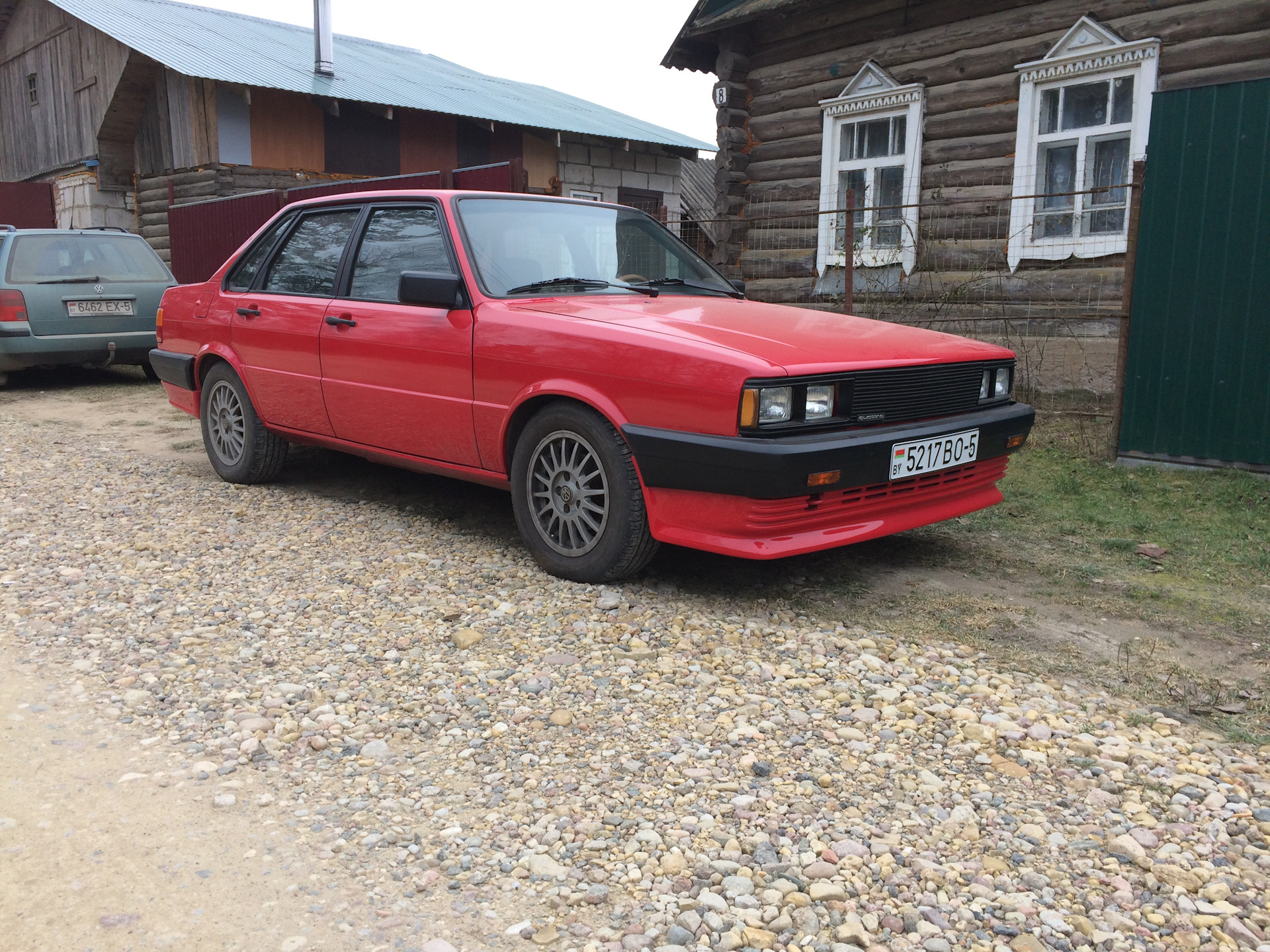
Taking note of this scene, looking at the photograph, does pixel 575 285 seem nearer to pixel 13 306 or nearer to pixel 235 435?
pixel 235 435

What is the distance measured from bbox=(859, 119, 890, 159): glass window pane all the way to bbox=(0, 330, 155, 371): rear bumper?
785cm

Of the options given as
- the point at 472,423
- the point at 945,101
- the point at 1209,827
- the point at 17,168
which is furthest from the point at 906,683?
the point at 17,168

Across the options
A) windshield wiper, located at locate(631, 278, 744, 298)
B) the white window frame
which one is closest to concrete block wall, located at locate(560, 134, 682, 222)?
the white window frame

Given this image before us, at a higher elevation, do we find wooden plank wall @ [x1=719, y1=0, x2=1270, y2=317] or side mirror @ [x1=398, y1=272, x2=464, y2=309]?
wooden plank wall @ [x1=719, y1=0, x2=1270, y2=317]

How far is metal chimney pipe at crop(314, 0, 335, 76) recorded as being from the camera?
18719mm

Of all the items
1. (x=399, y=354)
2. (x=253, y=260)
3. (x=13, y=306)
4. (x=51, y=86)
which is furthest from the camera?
(x=51, y=86)

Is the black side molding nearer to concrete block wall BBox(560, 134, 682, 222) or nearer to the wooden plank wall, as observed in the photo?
the wooden plank wall

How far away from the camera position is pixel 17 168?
2230 centimetres

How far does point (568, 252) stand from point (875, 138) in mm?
7027

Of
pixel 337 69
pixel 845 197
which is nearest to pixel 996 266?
pixel 845 197

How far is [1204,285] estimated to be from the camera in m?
6.07

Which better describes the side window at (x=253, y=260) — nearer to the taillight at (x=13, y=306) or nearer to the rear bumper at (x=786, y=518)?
the rear bumper at (x=786, y=518)

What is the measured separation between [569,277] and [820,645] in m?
2.12

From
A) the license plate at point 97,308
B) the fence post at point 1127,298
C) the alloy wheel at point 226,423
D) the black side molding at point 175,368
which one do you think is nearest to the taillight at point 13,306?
the license plate at point 97,308
